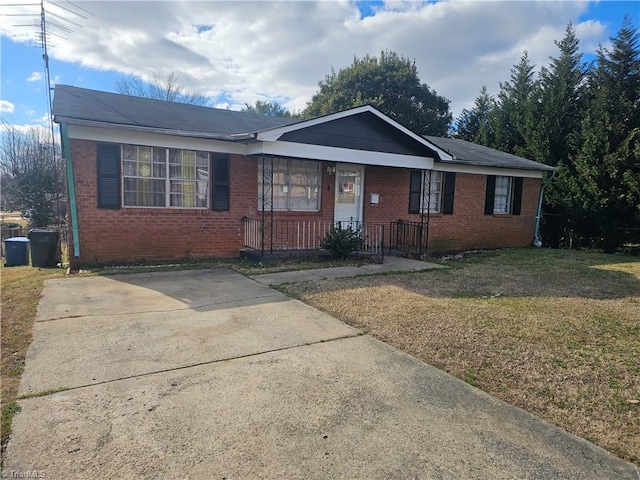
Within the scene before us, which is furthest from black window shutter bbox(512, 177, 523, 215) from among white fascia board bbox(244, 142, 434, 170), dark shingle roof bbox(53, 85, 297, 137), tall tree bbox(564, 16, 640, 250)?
dark shingle roof bbox(53, 85, 297, 137)

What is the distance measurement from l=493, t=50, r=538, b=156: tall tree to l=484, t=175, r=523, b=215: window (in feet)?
16.9

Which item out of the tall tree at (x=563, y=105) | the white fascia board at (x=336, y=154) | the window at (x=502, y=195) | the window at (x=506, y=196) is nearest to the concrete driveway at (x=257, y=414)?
the white fascia board at (x=336, y=154)

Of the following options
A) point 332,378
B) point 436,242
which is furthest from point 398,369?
point 436,242

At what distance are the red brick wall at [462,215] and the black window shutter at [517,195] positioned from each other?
0.63ft

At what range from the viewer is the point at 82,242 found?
8641 millimetres

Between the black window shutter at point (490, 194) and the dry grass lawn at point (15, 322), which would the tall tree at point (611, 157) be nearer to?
the black window shutter at point (490, 194)

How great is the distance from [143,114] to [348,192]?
5.75 m

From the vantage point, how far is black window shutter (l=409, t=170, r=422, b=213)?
13.1 metres

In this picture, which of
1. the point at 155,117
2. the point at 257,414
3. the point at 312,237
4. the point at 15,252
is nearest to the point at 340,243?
the point at 312,237

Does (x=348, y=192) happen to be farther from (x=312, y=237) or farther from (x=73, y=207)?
(x=73, y=207)

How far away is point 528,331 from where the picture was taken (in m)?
5.11

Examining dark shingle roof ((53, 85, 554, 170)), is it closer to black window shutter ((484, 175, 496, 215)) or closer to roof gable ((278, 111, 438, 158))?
roof gable ((278, 111, 438, 158))

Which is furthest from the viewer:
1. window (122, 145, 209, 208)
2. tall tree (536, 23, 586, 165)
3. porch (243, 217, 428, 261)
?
tall tree (536, 23, 586, 165)

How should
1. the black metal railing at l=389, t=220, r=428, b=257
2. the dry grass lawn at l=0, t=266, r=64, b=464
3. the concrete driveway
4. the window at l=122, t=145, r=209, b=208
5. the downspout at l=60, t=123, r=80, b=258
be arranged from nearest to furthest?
1. the concrete driveway
2. the dry grass lawn at l=0, t=266, r=64, b=464
3. the downspout at l=60, t=123, r=80, b=258
4. the window at l=122, t=145, r=209, b=208
5. the black metal railing at l=389, t=220, r=428, b=257
